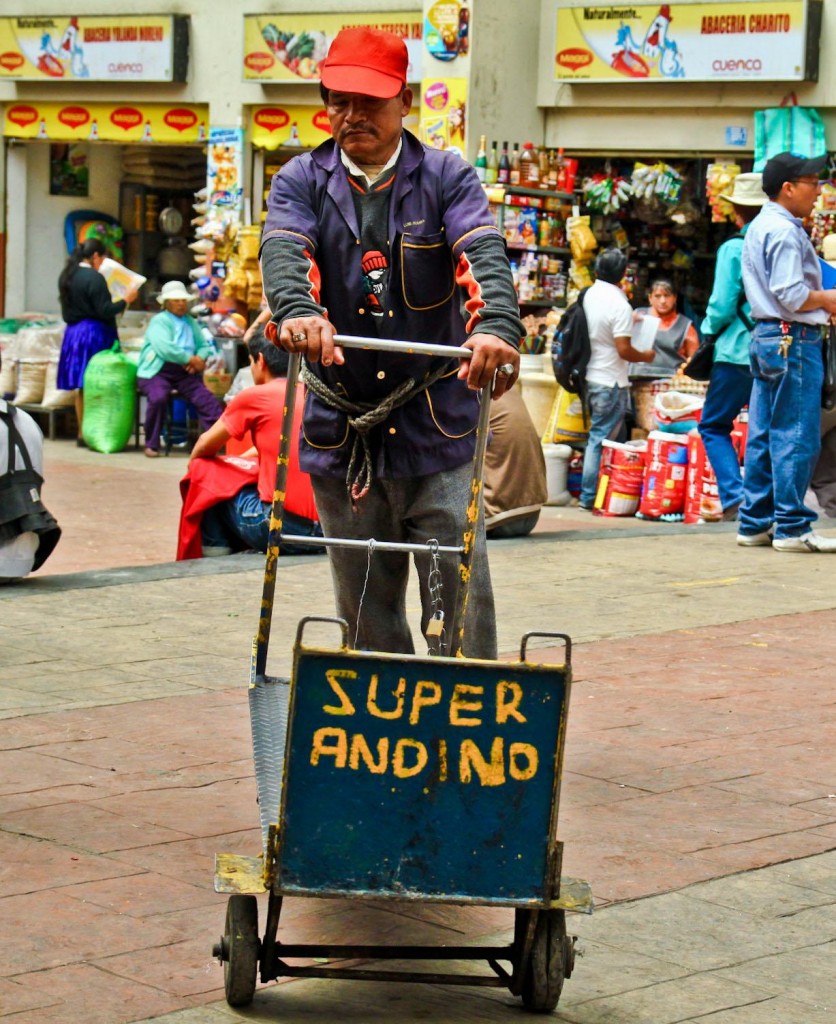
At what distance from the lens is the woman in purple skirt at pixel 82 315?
16.2 m

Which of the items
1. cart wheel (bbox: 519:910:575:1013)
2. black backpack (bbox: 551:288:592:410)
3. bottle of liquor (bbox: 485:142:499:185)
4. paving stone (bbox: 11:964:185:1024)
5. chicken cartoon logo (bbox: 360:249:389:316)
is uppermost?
bottle of liquor (bbox: 485:142:499:185)

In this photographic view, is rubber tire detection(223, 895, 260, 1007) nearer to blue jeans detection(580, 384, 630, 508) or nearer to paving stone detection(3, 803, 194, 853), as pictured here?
paving stone detection(3, 803, 194, 853)

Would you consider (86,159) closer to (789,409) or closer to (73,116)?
(73,116)

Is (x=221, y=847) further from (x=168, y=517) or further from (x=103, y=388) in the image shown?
(x=103, y=388)

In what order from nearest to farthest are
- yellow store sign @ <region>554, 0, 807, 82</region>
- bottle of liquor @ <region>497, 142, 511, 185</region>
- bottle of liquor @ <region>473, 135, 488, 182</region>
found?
yellow store sign @ <region>554, 0, 807, 82</region> → bottle of liquor @ <region>473, 135, 488, 182</region> → bottle of liquor @ <region>497, 142, 511, 185</region>

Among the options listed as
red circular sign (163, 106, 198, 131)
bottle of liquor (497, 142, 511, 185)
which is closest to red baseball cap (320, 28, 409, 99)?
bottle of liquor (497, 142, 511, 185)

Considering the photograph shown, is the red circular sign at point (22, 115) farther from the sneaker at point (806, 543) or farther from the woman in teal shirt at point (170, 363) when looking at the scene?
the sneaker at point (806, 543)

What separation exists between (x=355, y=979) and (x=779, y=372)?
20.1ft

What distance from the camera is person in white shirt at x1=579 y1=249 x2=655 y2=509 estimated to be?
41.2 feet

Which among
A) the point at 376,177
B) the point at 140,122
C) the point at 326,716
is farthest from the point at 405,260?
the point at 140,122

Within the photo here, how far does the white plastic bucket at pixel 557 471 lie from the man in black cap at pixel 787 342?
3615mm

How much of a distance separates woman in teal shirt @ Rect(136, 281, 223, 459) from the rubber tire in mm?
12560

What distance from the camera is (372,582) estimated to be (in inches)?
170

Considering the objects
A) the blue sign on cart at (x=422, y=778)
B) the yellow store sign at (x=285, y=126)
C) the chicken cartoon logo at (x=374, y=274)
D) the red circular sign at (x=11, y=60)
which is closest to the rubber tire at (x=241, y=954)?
the blue sign on cart at (x=422, y=778)
